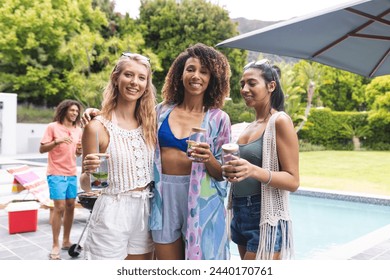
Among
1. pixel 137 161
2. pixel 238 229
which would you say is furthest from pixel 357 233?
pixel 137 161

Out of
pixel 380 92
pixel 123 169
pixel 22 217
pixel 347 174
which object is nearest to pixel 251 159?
pixel 123 169

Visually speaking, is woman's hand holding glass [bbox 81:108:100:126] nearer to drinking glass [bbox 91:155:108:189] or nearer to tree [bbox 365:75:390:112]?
drinking glass [bbox 91:155:108:189]

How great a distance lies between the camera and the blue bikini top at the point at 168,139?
226 centimetres

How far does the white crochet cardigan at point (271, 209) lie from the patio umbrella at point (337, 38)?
76cm

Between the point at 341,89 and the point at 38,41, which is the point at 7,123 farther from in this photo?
the point at 341,89

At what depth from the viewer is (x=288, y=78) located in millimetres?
23578

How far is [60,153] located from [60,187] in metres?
0.42

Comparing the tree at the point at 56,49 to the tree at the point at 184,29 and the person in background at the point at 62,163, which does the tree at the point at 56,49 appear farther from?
the person in background at the point at 62,163

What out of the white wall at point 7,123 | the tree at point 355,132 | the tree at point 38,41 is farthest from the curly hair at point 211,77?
the tree at point 355,132

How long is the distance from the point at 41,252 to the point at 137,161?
3106 millimetres

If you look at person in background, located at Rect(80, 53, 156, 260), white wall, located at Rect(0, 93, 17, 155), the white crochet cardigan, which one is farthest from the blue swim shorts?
white wall, located at Rect(0, 93, 17, 155)

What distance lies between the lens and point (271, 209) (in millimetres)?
2166

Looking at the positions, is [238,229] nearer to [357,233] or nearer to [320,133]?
[357,233]

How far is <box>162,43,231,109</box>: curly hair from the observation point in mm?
2283
